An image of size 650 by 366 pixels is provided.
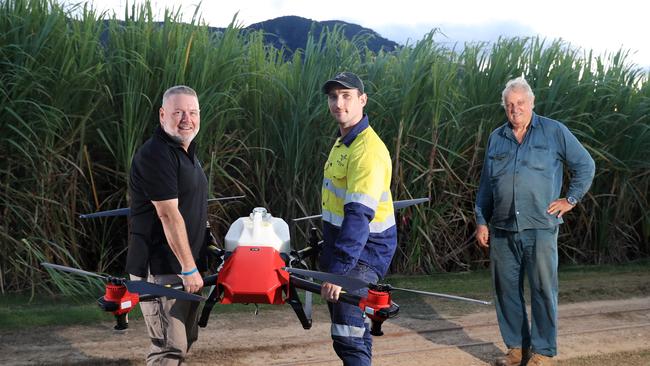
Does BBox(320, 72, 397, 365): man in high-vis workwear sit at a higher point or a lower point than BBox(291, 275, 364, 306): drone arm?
higher

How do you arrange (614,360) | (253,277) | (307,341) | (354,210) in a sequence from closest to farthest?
(253,277)
(354,210)
(614,360)
(307,341)

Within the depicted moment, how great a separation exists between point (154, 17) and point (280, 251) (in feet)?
15.2

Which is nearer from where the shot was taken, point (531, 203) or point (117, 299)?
point (117, 299)

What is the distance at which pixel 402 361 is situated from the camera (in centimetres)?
511

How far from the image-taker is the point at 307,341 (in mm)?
5477

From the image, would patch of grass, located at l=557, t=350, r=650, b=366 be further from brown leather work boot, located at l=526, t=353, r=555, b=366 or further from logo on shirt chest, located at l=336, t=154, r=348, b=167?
logo on shirt chest, located at l=336, t=154, r=348, b=167

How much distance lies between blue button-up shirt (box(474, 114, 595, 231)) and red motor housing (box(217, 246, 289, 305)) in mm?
2270

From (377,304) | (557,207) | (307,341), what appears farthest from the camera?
(307,341)

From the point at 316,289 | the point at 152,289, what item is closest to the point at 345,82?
the point at 316,289

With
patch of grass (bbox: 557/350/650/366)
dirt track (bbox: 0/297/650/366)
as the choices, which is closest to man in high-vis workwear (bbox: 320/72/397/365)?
dirt track (bbox: 0/297/650/366)

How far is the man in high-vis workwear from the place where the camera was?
3.39m

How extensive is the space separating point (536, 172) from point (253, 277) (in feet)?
8.27

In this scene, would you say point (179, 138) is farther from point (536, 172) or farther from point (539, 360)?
point (539, 360)

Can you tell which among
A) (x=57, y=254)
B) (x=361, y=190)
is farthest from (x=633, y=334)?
(x=57, y=254)
